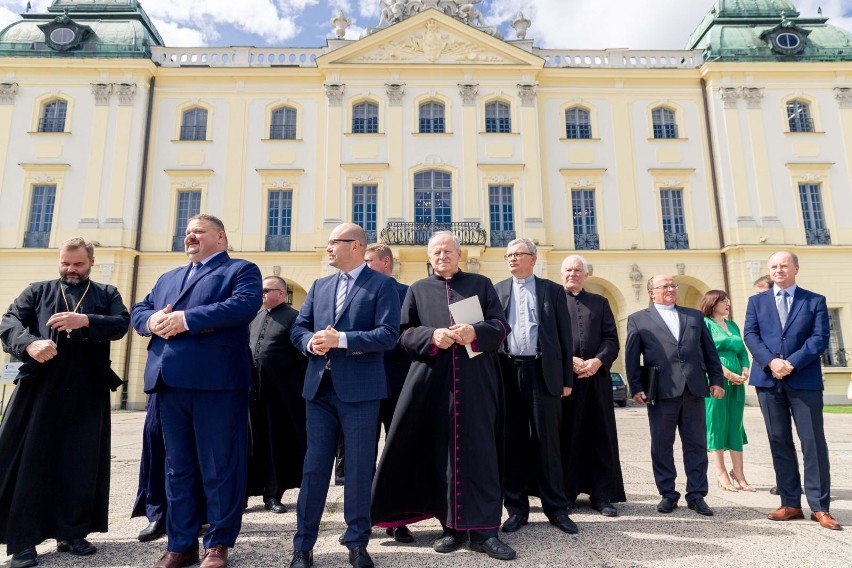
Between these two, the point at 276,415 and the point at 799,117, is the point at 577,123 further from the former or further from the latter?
the point at 276,415

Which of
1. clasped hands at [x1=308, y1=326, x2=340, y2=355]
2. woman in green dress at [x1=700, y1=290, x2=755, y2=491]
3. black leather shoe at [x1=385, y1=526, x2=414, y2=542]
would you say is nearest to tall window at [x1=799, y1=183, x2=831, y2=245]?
woman in green dress at [x1=700, y1=290, x2=755, y2=491]

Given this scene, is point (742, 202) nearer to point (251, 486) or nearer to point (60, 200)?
point (251, 486)

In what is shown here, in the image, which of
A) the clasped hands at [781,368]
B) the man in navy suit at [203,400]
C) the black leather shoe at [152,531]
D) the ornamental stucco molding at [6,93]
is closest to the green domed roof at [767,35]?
the clasped hands at [781,368]

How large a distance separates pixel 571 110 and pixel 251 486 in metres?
20.1

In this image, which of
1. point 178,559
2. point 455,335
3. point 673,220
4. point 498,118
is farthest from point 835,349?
point 178,559

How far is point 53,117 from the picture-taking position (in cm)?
2081

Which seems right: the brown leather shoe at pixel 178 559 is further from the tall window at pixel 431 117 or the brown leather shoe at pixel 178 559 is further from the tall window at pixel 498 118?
the tall window at pixel 498 118

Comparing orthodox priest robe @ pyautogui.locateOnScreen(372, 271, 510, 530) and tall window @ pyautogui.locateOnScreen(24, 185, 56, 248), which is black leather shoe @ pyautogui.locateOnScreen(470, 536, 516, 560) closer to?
orthodox priest robe @ pyautogui.locateOnScreen(372, 271, 510, 530)

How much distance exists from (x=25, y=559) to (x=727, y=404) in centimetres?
623

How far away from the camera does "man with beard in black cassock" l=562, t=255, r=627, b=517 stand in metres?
4.86

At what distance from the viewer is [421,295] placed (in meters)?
4.24

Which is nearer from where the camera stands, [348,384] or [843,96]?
[348,384]

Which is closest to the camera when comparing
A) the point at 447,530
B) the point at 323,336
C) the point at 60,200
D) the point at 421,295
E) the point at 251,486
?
the point at 323,336

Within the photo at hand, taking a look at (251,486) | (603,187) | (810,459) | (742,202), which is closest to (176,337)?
(251,486)
